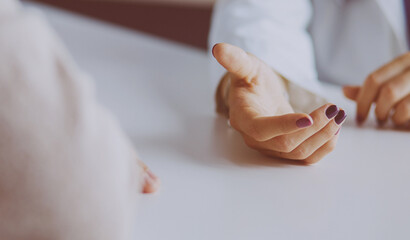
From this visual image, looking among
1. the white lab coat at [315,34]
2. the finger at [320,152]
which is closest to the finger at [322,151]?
the finger at [320,152]

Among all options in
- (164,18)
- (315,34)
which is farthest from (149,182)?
(164,18)

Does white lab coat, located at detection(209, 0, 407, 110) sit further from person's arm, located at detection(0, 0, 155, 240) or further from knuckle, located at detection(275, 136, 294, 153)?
person's arm, located at detection(0, 0, 155, 240)

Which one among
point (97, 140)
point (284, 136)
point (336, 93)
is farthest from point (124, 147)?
point (336, 93)

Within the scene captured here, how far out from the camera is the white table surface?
278mm

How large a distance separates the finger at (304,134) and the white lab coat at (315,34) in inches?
4.5

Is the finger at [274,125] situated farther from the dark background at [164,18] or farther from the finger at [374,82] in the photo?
the dark background at [164,18]

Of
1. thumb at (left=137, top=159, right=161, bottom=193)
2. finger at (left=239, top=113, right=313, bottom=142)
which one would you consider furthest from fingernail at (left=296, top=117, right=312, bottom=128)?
thumb at (left=137, top=159, right=161, bottom=193)

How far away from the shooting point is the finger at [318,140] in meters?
0.33

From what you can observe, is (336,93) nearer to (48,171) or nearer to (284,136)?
(284,136)

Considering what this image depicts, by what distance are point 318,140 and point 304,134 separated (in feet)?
0.05

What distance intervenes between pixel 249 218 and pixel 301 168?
0.28ft

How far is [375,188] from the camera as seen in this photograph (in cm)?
33

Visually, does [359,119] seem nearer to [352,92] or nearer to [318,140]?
[352,92]

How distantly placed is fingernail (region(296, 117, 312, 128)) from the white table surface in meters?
0.05
